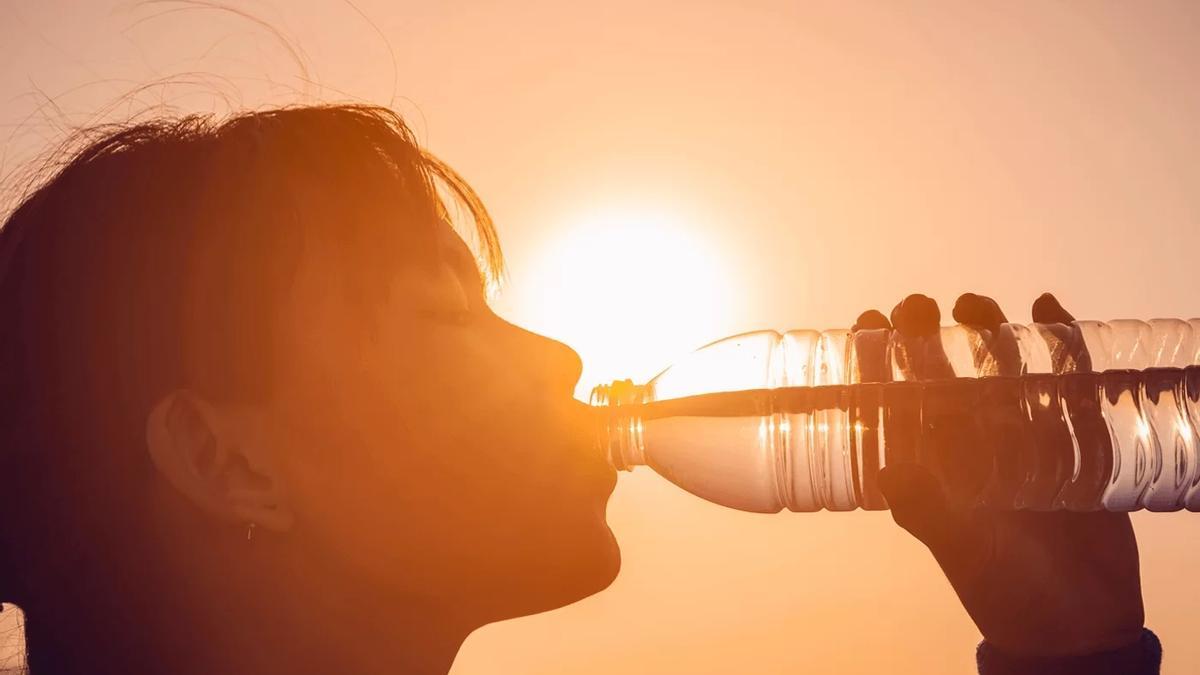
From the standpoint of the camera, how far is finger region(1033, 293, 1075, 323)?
1229mm

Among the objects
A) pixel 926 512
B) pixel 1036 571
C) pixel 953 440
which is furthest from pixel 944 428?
pixel 1036 571

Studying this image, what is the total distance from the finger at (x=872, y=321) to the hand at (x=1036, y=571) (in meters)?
0.10

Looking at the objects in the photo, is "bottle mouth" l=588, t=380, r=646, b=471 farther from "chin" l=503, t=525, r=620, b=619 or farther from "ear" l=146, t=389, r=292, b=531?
"ear" l=146, t=389, r=292, b=531

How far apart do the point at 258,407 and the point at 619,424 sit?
18.4 inches

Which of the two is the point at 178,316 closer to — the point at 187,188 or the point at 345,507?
the point at 187,188

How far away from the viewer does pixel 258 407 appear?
826 millimetres

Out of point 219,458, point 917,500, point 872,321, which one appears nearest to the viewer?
point 219,458

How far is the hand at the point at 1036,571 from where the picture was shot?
1.06 metres

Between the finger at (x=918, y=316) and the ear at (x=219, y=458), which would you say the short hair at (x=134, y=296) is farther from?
the finger at (x=918, y=316)

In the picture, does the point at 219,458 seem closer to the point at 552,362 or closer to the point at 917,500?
the point at 552,362

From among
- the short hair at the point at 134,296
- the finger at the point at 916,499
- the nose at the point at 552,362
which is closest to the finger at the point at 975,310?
the finger at the point at 916,499

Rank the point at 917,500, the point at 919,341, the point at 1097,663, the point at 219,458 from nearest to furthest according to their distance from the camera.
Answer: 1. the point at 219,458
2. the point at 917,500
3. the point at 1097,663
4. the point at 919,341

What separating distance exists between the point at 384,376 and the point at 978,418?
2.38 ft

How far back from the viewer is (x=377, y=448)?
857mm
